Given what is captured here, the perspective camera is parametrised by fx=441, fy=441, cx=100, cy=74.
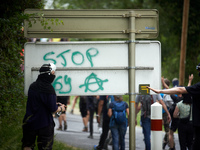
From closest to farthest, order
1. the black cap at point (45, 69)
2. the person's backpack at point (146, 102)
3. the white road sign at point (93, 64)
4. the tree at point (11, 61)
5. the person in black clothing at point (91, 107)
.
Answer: the black cap at point (45, 69) → the white road sign at point (93, 64) → the tree at point (11, 61) → the person's backpack at point (146, 102) → the person in black clothing at point (91, 107)

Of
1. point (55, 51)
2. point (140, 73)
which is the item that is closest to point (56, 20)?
point (55, 51)

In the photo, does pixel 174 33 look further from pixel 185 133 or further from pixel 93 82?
pixel 93 82

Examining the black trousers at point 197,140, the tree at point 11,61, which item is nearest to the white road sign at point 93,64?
the black trousers at point 197,140

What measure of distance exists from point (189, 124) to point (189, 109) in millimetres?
313

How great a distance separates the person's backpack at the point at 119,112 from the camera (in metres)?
9.45

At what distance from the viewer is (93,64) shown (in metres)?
6.19

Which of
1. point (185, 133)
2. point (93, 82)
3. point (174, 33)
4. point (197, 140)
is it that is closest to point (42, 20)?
point (93, 82)

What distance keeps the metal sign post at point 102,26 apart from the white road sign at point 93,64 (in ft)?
0.38

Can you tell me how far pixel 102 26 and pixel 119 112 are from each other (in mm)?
3751

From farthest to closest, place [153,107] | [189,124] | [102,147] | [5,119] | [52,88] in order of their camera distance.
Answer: [102,147] < [189,124] < [5,119] < [153,107] < [52,88]

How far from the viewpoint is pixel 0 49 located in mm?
7227

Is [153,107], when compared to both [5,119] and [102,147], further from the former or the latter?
[102,147]

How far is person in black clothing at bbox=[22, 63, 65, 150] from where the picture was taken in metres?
5.96

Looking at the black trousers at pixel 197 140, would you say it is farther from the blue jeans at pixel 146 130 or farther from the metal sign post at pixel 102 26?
the blue jeans at pixel 146 130
